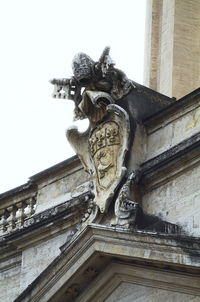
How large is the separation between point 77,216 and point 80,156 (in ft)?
3.03

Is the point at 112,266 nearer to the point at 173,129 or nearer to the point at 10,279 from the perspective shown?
the point at 173,129

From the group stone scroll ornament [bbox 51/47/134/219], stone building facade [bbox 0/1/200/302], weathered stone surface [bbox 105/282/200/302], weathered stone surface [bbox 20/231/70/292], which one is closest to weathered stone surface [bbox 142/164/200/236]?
stone building facade [bbox 0/1/200/302]

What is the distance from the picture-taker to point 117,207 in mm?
23266

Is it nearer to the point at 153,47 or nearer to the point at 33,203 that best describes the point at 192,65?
the point at 153,47

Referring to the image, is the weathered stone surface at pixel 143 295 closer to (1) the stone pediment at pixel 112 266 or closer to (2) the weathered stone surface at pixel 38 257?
(1) the stone pediment at pixel 112 266

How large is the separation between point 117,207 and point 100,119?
1.57 metres

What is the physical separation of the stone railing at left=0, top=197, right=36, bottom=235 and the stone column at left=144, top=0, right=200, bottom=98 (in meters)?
4.73

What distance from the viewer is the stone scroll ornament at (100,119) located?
23703 millimetres

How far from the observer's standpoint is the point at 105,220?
23.5 meters

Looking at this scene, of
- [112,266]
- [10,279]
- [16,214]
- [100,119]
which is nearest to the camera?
[112,266]

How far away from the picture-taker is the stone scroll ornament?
933 inches

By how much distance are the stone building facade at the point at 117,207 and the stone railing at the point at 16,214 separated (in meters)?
0.37

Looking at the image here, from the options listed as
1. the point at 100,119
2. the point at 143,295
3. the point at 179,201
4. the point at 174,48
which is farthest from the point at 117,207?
the point at 174,48

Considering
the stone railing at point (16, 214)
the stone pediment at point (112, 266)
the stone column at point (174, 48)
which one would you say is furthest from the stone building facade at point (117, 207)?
the stone column at point (174, 48)
